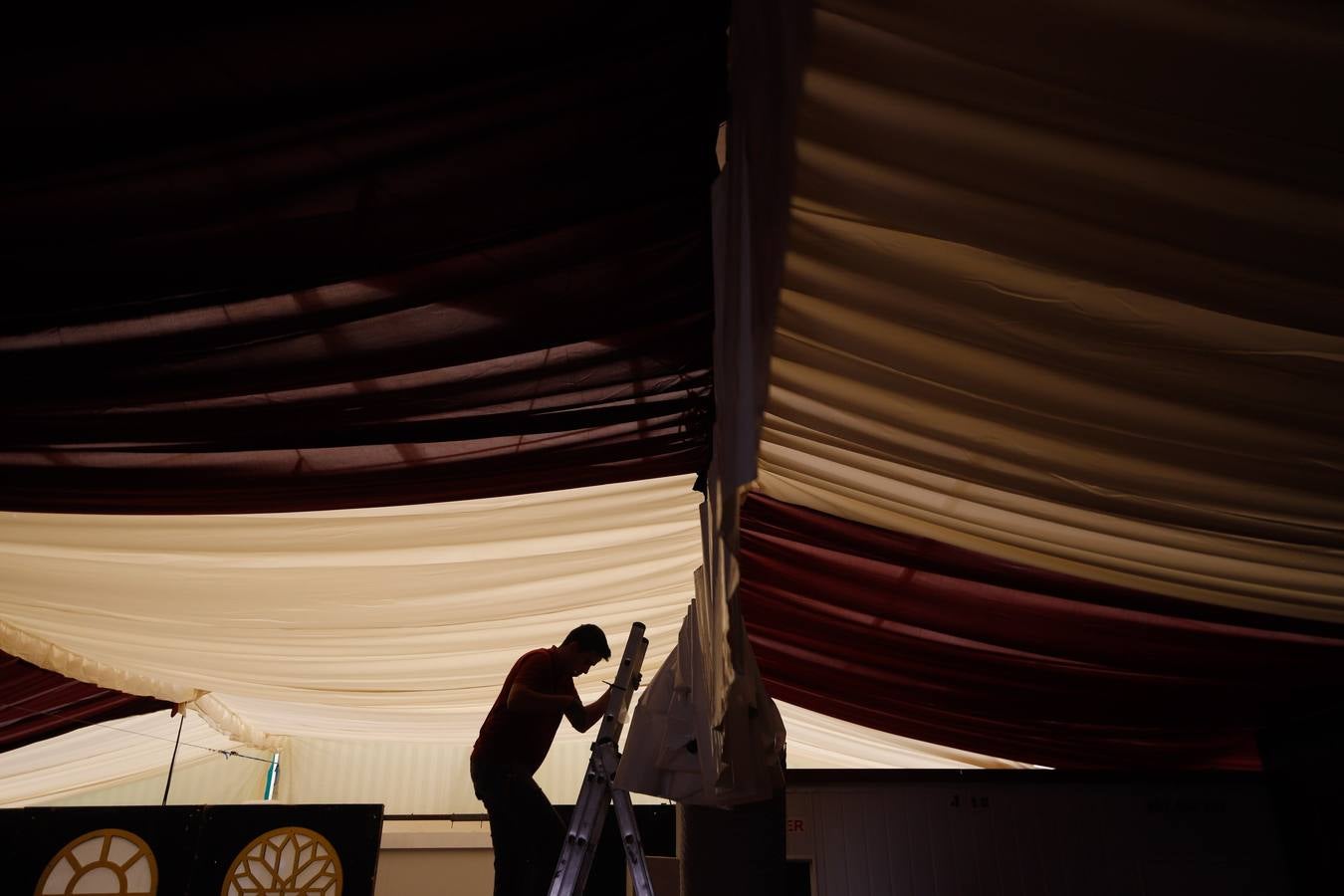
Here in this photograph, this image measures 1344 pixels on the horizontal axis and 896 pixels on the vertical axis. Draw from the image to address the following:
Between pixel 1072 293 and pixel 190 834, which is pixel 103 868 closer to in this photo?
pixel 190 834

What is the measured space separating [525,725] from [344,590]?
1.21 metres

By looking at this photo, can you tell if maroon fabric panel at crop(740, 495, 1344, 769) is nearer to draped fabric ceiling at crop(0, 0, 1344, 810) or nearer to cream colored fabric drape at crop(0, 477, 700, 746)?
draped fabric ceiling at crop(0, 0, 1344, 810)

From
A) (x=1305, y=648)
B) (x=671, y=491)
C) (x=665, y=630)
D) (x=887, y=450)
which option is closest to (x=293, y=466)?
(x=671, y=491)

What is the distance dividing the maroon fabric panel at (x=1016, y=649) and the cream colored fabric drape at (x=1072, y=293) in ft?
1.39

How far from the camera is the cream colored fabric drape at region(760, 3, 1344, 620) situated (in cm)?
107

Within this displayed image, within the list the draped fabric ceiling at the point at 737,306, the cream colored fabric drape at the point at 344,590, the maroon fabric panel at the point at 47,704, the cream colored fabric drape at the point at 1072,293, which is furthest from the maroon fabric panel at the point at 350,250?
the maroon fabric panel at the point at 47,704

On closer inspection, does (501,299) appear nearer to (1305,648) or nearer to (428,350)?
(428,350)

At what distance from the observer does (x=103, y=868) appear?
2756mm

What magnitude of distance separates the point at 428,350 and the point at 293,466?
71cm

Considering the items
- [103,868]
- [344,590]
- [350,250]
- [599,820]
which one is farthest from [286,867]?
[350,250]

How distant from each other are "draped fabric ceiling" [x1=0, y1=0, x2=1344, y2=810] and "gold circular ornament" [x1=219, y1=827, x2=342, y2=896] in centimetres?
97

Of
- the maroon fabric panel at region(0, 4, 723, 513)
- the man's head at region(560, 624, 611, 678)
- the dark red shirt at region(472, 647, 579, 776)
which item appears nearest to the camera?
the maroon fabric panel at region(0, 4, 723, 513)

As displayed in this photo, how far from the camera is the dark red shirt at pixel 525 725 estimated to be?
8.34 feet

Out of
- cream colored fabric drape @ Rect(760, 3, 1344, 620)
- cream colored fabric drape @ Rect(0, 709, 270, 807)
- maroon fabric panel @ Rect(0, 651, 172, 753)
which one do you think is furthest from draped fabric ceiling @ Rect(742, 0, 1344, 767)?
cream colored fabric drape @ Rect(0, 709, 270, 807)
